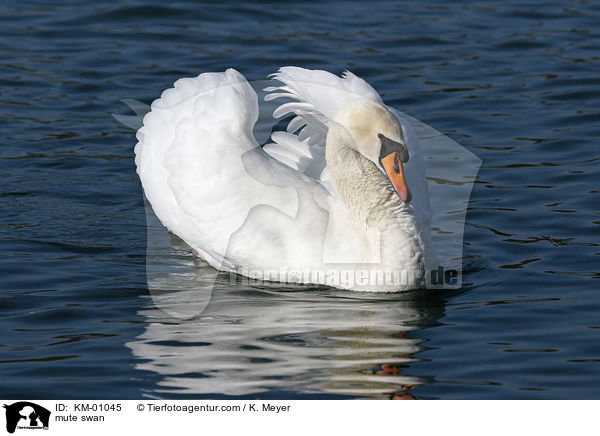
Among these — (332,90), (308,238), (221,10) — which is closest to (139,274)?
(308,238)

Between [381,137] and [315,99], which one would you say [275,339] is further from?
[315,99]

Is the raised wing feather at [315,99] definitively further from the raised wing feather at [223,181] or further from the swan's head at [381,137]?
the swan's head at [381,137]

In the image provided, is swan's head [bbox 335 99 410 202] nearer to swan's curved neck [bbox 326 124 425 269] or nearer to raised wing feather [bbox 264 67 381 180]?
swan's curved neck [bbox 326 124 425 269]

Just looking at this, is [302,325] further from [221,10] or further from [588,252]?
[221,10]

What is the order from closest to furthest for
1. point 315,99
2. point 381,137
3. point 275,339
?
point 275,339
point 381,137
point 315,99

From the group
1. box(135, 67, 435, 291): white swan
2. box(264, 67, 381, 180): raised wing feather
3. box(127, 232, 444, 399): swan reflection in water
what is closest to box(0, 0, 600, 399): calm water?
box(127, 232, 444, 399): swan reflection in water

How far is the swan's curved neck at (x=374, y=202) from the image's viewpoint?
775cm

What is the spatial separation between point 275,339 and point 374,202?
143 cm

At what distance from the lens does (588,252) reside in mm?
8578

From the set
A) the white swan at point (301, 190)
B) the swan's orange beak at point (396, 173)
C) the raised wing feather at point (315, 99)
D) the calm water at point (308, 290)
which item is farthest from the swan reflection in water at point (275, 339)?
the raised wing feather at point (315, 99)
